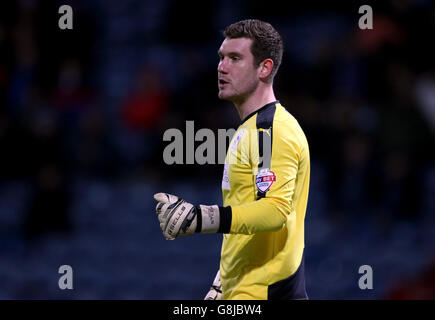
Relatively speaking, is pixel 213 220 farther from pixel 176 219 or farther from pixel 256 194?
pixel 256 194

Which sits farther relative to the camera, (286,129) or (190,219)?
(286,129)

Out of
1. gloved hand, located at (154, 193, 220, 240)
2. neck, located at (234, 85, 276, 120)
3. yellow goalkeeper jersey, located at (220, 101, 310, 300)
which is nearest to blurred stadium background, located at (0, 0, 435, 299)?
yellow goalkeeper jersey, located at (220, 101, 310, 300)

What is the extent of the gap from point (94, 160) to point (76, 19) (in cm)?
216

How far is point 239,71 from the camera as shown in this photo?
4.27m

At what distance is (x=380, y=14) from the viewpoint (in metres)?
9.42

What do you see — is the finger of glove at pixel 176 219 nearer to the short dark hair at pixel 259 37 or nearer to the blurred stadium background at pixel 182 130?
the short dark hair at pixel 259 37

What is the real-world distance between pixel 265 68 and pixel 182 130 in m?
4.60

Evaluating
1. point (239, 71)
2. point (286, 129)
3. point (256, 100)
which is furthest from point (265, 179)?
point (239, 71)

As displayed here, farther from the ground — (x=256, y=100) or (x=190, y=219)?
(x=256, y=100)

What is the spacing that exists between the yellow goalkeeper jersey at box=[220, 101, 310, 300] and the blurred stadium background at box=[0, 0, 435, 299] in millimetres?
3800

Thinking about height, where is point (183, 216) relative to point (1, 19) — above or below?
below
